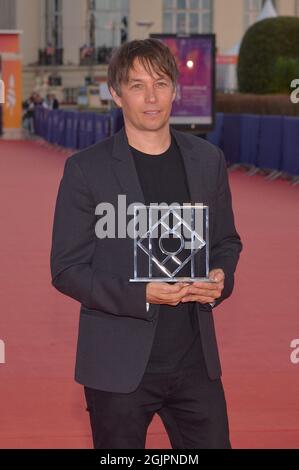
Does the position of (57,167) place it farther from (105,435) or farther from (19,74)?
(105,435)

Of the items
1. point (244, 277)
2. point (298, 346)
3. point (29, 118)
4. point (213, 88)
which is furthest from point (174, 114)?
point (29, 118)

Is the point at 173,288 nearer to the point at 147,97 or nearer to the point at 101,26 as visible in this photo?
the point at 147,97

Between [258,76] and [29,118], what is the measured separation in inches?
555

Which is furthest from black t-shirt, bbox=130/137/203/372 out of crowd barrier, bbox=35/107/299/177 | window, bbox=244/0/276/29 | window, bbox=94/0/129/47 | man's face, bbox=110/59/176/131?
window, bbox=244/0/276/29

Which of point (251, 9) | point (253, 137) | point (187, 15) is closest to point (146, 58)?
point (253, 137)

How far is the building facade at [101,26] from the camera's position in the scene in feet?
275

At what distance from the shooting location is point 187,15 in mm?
84438

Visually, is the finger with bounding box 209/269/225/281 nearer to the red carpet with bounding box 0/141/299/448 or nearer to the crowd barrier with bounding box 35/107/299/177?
the red carpet with bounding box 0/141/299/448

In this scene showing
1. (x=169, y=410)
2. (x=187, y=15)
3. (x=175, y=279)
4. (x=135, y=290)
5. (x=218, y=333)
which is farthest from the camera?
(x=187, y=15)

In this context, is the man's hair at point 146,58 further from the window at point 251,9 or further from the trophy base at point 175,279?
the window at point 251,9

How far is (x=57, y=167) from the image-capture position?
105 feet

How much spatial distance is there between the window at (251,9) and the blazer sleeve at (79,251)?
82.8 meters

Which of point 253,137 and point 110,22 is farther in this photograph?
point 110,22

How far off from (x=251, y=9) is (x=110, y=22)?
8.92 m
